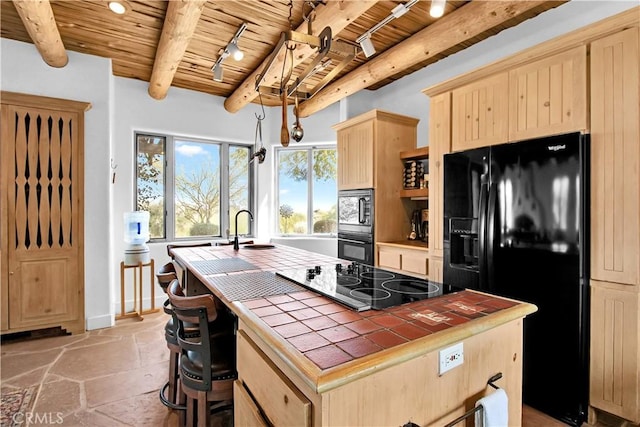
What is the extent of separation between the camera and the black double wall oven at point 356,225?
12.3 ft

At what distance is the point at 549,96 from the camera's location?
2.13 m

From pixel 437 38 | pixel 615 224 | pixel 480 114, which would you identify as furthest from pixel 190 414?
pixel 437 38

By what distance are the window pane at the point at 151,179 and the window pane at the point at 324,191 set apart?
7.36 feet

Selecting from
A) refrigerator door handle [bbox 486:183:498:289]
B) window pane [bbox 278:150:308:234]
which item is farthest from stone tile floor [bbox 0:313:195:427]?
window pane [bbox 278:150:308:234]

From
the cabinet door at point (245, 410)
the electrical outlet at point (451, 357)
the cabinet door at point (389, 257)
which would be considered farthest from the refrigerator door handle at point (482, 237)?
the cabinet door at point (245, 410)

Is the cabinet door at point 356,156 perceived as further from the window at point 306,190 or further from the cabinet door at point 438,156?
the window at point 306,190

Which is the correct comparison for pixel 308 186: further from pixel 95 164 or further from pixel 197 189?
pixel 95 164

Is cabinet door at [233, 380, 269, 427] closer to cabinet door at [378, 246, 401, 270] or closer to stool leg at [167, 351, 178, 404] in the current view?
stool leg at [167, 351, 178, 404]

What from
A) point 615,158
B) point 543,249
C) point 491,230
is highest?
point 615,158

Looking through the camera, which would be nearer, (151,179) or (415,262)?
(415,262)

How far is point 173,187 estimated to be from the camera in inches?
181

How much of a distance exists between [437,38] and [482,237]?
1757 millimetres

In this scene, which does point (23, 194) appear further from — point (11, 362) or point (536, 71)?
point (536, 71)

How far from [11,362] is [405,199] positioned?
407 centimetres
